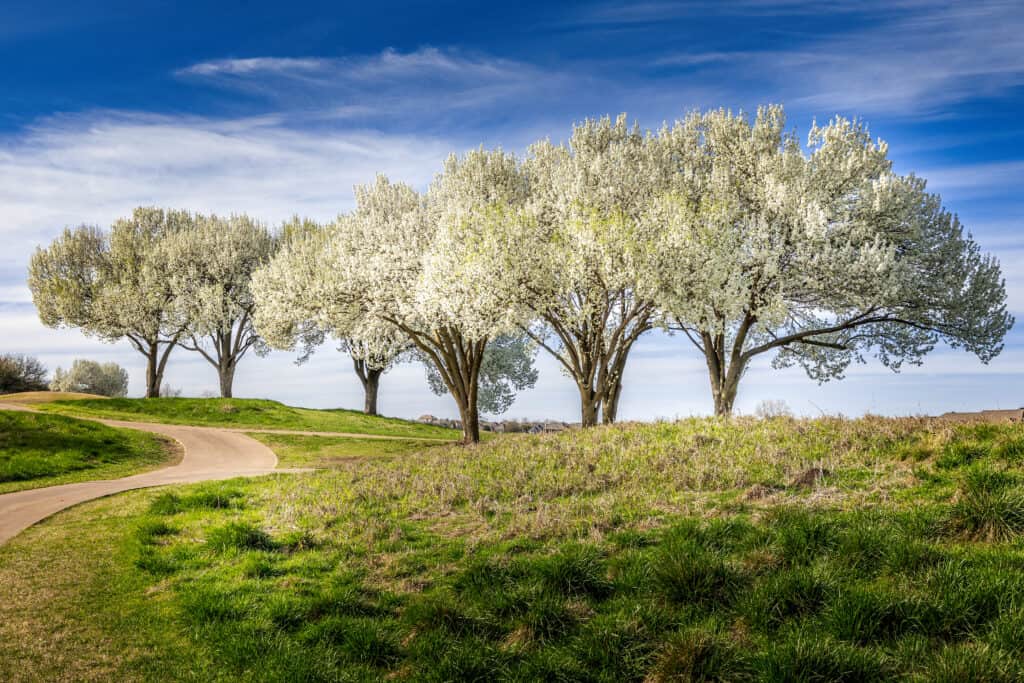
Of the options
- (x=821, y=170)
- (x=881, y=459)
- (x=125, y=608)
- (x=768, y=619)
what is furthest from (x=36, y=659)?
(x=821, y=170)

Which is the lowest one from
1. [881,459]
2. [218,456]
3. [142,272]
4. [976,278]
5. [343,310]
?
[218,456]

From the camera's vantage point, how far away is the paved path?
15883 mm

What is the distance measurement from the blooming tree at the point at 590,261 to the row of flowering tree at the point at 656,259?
0.10 meters

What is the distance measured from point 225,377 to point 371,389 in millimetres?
13931

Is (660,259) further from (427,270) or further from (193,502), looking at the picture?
(193,502)

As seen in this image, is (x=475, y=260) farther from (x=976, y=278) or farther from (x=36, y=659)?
(x=976, y=278)

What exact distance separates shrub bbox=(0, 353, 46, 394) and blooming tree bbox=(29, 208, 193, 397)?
1285cm

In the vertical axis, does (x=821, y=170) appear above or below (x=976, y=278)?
above

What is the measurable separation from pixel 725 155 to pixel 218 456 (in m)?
30.5

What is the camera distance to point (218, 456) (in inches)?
1176

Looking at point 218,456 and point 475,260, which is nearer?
point 475,260

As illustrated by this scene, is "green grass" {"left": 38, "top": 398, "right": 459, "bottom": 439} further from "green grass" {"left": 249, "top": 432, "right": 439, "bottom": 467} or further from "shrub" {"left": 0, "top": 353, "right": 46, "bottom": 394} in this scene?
"shrub" {"left": 0, "top": 353, "right": 46, "bottom": 394}

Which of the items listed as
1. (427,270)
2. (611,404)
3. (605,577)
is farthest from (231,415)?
(605,577)

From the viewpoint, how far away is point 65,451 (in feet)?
83.0
